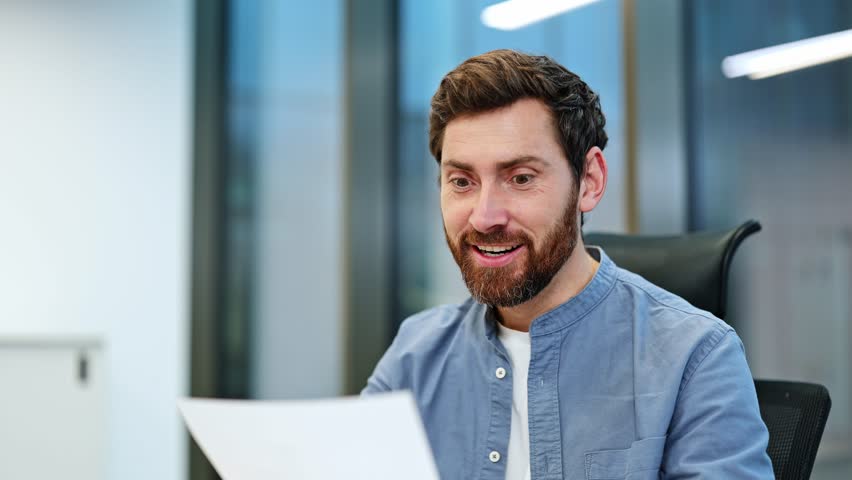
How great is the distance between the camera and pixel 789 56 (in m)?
1.63

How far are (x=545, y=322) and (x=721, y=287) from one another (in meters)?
0.26

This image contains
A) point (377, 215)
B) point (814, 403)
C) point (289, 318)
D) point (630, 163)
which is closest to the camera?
point (814, 403)

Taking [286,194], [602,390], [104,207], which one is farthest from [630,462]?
[104,207]

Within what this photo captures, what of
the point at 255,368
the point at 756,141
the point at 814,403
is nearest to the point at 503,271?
the point at 814,403

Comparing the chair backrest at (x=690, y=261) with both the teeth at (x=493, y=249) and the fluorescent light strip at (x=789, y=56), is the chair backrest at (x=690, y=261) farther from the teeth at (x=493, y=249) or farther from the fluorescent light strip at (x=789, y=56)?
the fluorescent light strip at (x=789, y=56)

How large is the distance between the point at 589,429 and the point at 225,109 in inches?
94.4

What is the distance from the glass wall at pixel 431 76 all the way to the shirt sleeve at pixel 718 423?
38.0 inches

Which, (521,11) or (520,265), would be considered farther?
(521,11)


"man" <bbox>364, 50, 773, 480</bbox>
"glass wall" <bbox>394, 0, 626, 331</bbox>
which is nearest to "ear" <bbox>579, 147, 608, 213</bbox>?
"man" <bbox>364, 50, 773, 480</bbox>

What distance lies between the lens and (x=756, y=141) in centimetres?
170

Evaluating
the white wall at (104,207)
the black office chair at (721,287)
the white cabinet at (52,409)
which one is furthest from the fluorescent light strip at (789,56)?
the white wall at (104,207)

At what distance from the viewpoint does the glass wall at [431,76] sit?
2064mm

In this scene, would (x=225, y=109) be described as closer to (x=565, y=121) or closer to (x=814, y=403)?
(x=565, y=121)

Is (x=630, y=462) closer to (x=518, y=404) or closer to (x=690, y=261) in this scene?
(x=518, y=404)
